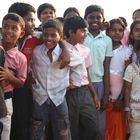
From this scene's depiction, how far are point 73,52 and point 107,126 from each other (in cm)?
119

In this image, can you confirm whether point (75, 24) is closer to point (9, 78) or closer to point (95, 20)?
point (95, 20)

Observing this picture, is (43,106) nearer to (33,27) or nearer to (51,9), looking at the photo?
(33,27)

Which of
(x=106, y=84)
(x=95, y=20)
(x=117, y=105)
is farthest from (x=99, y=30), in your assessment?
(x=117, y=105)

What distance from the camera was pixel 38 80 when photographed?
381 centimetres

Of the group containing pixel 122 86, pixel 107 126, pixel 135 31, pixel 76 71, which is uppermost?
Answer: pixel 135 31

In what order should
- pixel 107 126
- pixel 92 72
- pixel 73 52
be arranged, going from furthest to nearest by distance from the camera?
pixel 107 126 → pixel 92 72 → pixel 73 52

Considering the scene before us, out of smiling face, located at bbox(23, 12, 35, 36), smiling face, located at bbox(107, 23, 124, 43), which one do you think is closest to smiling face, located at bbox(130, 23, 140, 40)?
smiling face, located at bbox(107, 23, 124, 43)

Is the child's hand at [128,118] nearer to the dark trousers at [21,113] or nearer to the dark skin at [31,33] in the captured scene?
the dark skin at [31,33]

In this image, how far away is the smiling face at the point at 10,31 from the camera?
357cm

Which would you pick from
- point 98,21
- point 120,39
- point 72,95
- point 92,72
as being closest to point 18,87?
point 72,95

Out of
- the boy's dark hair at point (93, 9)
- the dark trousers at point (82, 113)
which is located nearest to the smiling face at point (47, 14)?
the boy's dark hair at point (93, 9)

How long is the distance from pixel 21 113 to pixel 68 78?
1.88ft

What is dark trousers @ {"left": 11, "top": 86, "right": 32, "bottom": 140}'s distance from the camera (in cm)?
384

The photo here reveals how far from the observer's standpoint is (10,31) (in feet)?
11.7
